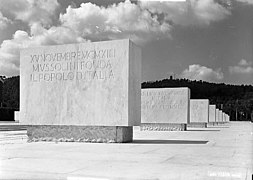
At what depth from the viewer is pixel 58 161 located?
8.16 meters

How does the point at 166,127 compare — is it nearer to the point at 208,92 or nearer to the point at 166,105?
the point at 166,105

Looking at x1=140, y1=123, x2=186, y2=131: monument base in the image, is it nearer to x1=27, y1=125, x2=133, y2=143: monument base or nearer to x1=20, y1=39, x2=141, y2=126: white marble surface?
x1=27, y1=125, x2=133, y2=143: monument base

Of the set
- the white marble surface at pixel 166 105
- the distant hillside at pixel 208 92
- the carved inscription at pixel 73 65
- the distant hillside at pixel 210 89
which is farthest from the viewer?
the white marble surface at pixel 166 105

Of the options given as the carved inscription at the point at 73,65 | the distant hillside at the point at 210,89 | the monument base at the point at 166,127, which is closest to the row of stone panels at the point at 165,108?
the monument base at the point at 166,127

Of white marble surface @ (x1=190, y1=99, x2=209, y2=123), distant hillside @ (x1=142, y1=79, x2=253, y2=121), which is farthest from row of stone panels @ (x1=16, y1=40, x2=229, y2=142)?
white marble surface @ (x1=190, y1=99, x2=209, y2=123)

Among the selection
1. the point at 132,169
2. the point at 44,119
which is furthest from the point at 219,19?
the point at 44,119

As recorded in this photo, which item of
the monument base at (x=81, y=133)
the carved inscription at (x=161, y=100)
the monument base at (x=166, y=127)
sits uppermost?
the carved inscription at (x=161, y=100)

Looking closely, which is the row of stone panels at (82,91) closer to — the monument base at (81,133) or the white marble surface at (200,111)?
the monument base at (81,133)

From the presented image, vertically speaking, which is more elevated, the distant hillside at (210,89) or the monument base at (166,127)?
the distant hillside at (210,89)

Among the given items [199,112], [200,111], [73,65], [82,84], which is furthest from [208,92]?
[82,84]

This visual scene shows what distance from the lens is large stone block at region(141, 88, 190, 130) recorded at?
90.5ft

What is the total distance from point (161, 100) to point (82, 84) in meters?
14.4

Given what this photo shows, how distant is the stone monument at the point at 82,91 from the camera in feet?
45.0

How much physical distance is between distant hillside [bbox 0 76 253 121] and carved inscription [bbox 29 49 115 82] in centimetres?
709
